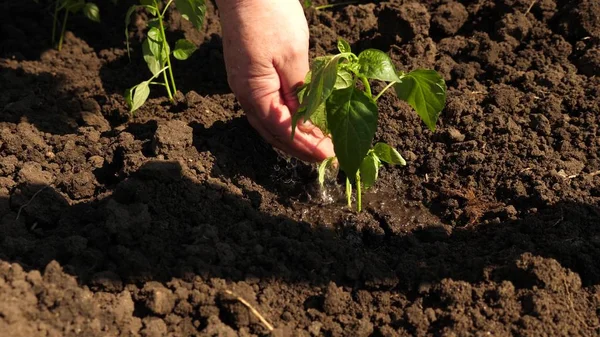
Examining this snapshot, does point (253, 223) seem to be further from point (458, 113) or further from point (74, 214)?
point (458, 113)

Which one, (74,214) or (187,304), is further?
(74,214)

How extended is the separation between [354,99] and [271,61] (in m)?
0.45

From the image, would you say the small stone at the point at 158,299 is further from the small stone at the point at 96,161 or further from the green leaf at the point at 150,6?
the green leaf at the point at 150,6

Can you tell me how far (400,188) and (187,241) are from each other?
1105 mm

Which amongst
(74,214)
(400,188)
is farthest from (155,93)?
(400,188)

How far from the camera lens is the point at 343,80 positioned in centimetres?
286

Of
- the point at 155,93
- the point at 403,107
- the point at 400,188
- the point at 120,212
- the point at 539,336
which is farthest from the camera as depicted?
the point at 155,93

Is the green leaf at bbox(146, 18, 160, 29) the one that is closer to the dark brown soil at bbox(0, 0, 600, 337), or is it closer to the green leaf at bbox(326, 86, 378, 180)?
the dark brown soil at bbox(0, 0, 600, 337)

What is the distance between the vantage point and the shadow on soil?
2748mm

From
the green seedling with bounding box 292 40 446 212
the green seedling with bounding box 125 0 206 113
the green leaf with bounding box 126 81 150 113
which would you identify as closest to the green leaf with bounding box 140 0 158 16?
the green seedling with bounding box 125 0 206 113

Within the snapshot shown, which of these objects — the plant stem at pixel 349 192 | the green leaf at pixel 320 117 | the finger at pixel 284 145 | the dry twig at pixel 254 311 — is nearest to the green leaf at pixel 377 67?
the green leaf at pixel 320 117

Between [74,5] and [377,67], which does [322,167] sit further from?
[74,5]

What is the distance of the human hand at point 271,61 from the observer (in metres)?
2.96

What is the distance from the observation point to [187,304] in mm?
2607
